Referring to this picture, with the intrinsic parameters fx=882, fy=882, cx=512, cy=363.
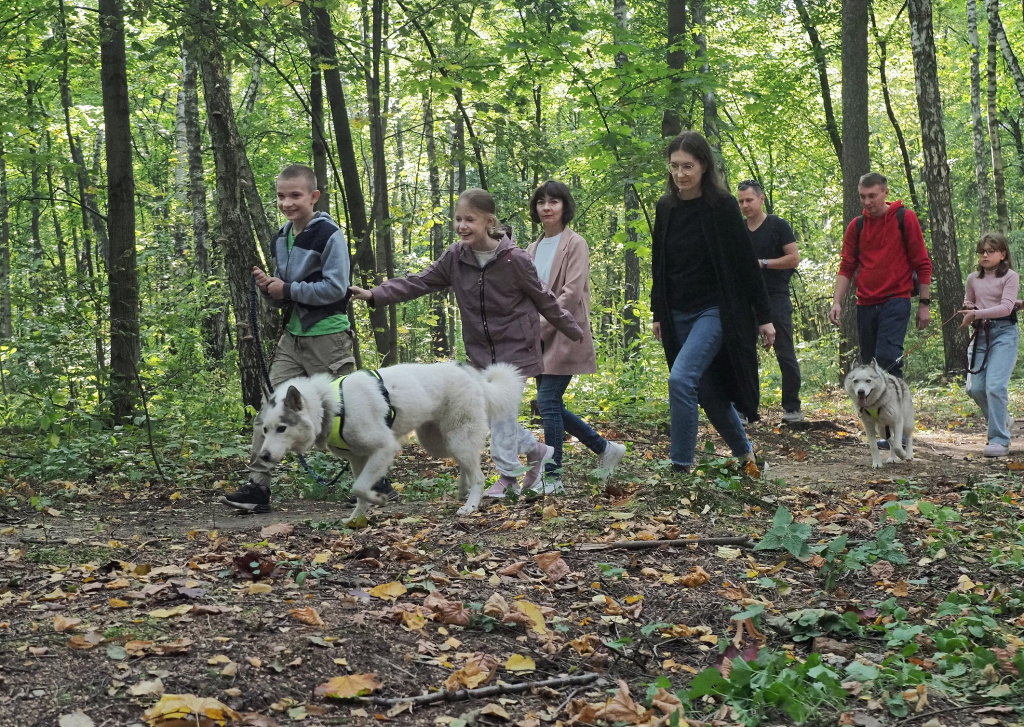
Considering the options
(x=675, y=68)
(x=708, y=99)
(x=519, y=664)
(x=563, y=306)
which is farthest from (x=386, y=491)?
A: (x=708, y=99)

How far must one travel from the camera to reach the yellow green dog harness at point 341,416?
5809mm

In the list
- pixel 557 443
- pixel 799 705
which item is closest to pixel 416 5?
pixel 557 443

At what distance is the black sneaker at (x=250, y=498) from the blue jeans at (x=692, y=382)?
3.06 meters

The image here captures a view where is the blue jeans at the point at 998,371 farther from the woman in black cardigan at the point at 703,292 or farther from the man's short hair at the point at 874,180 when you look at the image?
the woman in black cardigan at the point at 703,292

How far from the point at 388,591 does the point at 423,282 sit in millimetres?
2875

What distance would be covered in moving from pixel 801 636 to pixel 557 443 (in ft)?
11.0

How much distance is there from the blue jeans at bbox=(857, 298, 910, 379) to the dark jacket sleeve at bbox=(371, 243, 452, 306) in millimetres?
4663

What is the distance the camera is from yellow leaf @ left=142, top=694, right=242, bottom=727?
2.77m

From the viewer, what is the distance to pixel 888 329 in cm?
886

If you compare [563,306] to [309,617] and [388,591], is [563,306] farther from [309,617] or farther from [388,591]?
[309,617]

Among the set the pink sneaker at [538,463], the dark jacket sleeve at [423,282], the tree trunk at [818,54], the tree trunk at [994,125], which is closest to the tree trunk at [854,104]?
the tree trunk at [994,125]

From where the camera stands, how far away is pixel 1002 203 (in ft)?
60.1

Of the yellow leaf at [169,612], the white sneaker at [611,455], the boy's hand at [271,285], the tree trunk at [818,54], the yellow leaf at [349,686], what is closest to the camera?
the yellow leaf at [349,686]

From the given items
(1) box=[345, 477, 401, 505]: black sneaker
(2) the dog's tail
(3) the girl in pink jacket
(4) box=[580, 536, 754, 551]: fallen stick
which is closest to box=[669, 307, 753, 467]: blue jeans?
(3) the girl in pink jacket
